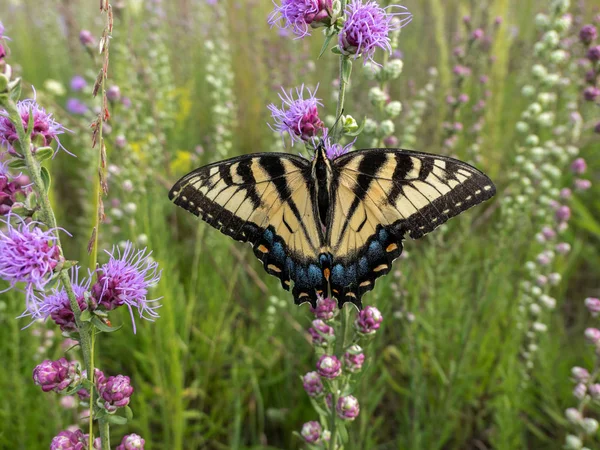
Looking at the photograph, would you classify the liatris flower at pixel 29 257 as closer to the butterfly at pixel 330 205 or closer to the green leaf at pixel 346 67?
the butterfly at pixel 330 205

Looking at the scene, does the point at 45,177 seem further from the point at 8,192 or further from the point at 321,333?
the point at 321,333

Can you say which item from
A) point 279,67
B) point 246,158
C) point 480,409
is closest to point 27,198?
point 246,158

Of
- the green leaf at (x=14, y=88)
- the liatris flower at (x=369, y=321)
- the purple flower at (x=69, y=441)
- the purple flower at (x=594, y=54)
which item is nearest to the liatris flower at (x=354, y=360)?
the liatris flower at (x=369, y=321)

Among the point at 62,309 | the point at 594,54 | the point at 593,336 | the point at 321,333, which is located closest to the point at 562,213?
the point at 594,54

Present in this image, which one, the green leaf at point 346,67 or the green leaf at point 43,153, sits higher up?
the green leaf at point 346,67

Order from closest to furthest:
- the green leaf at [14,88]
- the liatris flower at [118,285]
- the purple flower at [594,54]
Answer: the green leaf at [14,88] → the liatris flower at [118,285] → the purple flower at [594,54]

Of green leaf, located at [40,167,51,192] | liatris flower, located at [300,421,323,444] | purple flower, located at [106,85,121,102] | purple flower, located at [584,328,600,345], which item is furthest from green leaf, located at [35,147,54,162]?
purple flower, located at [584,328,600,345]

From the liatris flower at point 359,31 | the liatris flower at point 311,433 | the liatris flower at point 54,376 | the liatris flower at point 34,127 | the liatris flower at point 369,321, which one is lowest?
the liatris flower at point 311,433
